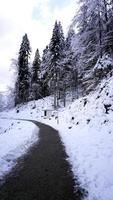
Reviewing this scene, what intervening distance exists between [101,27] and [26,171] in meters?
16.8

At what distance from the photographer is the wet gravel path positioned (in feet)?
17.0

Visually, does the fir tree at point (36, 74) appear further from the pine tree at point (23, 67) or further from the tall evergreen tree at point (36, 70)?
the pine tree at point (23, 67)

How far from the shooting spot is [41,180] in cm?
624

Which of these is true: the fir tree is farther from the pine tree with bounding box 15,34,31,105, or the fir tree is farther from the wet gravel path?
the wet gravel path

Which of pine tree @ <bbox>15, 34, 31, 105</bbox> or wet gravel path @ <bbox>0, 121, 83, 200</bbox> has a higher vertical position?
pine tree @ <bbox>15, 34, 31, 105</bbox>

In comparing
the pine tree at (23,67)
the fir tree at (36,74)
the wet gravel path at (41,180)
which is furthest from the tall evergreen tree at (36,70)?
the wet gravel path at (41,180)

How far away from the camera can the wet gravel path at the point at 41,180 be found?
519 centimetres

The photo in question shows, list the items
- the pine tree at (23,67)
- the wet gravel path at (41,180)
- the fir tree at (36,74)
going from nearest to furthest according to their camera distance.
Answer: the wet gravel path at (41,180) < the pine tree at (23,67) < the fir tree at (36,74)

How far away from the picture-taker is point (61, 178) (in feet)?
21.0

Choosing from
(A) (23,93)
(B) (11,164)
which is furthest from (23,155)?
(A) (23,93)

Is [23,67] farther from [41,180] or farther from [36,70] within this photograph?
[41,180]

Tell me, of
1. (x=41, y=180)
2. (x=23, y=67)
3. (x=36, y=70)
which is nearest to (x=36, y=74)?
(x=36, y=70)

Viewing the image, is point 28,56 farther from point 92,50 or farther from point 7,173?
point 7,173

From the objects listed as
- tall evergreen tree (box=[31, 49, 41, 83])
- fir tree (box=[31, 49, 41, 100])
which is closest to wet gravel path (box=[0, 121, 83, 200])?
fir tree (box=[31, 49, 41, 100])
